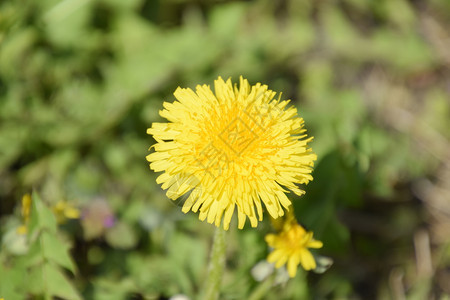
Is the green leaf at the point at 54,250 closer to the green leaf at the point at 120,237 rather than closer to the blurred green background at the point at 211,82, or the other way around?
the blurred green background at the point at 211,82

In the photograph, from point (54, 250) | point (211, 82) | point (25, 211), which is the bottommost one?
point (54, 250)

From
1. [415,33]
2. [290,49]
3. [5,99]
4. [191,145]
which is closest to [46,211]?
[191,145]

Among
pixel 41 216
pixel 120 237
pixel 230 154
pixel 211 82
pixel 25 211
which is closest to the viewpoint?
pixel 230 154

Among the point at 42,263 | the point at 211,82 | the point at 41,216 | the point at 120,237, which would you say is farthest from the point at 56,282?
the point at 211,82

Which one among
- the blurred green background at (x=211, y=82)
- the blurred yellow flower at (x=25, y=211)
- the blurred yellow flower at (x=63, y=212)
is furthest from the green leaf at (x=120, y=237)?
the blurred yellow flower at (x=25, y=211)

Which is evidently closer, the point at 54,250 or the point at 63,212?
the point at 54,250

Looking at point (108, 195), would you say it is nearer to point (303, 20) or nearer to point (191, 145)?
point (191, 145)

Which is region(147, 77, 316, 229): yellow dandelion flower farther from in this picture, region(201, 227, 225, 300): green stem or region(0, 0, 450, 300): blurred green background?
region(0, 0, 450, 300): blurred green background

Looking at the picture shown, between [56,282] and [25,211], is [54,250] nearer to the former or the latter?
[56,282]
